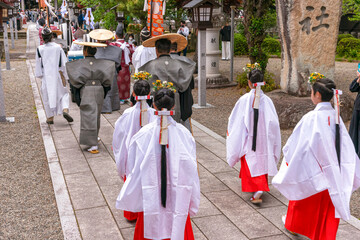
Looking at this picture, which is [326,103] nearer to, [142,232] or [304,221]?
[304,221]

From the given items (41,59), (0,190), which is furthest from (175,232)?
(41,59)

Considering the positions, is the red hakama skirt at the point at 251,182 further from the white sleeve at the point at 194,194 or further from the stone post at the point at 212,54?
the stone post at the point at 212,54

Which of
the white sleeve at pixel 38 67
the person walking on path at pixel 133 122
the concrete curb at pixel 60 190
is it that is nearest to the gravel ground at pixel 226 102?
the person walking on path at pixel 133 122

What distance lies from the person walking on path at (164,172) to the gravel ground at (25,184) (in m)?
1.28

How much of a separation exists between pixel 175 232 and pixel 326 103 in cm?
174

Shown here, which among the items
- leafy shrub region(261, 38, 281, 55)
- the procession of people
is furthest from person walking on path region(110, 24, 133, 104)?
leafy shrub region(261, 38, 281, 55)

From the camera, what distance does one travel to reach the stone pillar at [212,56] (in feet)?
45.3

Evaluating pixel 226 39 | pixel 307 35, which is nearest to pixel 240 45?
pixel 226 39

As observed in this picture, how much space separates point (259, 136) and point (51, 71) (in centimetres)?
497

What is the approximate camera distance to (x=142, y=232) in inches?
156

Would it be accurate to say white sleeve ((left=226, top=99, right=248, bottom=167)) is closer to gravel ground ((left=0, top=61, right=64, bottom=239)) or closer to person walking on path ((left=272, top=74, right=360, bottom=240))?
person walking on path ((left=272, top=74, right=360, bottom=240))

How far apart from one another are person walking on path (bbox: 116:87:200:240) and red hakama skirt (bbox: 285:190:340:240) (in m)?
1.09

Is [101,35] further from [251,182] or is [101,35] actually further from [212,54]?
[212,54]

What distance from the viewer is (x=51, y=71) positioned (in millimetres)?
8648
